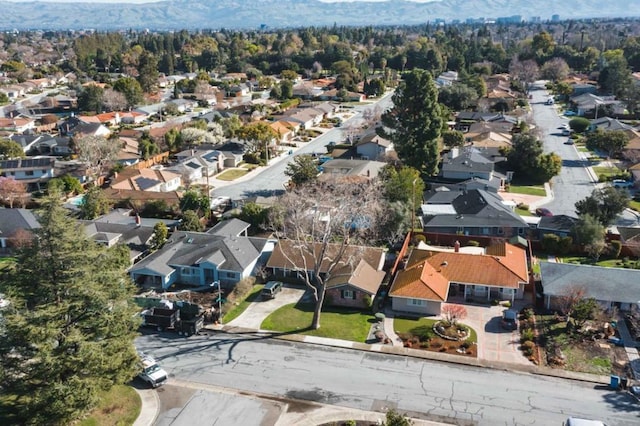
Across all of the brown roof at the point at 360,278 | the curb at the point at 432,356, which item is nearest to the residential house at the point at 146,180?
the brown roof at the point at 360,278

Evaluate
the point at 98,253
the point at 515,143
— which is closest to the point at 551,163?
the point at 515,143

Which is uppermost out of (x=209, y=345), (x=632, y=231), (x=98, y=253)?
(x=98, y=253)

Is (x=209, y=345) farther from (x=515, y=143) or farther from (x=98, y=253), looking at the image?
(x=515, y=143)

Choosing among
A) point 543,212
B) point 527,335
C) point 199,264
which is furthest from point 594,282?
point 199,264

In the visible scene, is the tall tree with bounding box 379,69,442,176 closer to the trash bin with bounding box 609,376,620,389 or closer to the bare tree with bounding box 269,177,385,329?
the bare tree with bounding box 269,177,385,329

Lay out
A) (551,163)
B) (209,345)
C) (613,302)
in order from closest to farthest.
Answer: (209,345)
(613,302)
(551,163)
